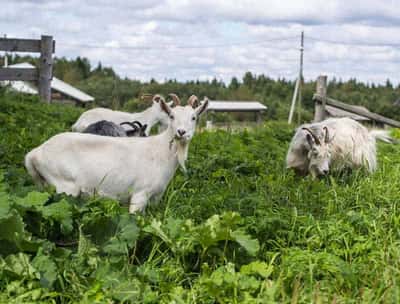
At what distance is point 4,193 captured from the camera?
16.5 ft

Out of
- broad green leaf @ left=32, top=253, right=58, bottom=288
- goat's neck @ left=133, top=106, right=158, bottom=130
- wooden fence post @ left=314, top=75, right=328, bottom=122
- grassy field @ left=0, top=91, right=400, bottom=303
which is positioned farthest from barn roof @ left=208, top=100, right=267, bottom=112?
broad green leaf @ left=32, top=253, right=58, bottom=288

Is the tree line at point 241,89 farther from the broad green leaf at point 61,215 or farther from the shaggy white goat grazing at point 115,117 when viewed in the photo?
the broad green leaf at point 61,215

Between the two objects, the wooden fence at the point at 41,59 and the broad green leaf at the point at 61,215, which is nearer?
the broad green leaf at the point at 61,215

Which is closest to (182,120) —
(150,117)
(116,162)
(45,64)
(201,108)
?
(201,108)

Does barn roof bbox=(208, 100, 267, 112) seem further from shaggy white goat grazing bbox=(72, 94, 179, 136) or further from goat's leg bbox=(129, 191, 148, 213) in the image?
goat's leg bbox=(129, 191, 148, 213)

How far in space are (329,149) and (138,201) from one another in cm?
346

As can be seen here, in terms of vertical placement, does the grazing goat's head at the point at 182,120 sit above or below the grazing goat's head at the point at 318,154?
above

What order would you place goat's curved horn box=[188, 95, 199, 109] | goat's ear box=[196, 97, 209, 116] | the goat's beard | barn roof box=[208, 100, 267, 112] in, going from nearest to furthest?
the goat's beard, goat's ear box=[196, 97, 209, 116], goat's curved horn box=[188, 95, 199, 109], barn roof box=[208, 100, 267, 112]

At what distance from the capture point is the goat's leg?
6.48 metres

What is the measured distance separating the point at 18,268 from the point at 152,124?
777 cm

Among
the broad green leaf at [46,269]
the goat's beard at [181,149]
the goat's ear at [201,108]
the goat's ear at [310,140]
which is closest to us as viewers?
the broad green leaf at [46,269]

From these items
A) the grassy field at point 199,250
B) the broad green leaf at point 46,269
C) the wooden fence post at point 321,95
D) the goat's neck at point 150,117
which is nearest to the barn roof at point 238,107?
the wooden fence post at point 321,95

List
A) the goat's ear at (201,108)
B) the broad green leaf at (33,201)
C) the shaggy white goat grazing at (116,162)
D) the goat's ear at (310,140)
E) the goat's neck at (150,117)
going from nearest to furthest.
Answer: the broad green leaf at (33,201), the shaggy white goat grazing at (116,162), the goat's ear at (201,108), the goat's ear at (310,140), the goat's neck at (150,117)

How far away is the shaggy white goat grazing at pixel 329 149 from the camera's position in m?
9.05
